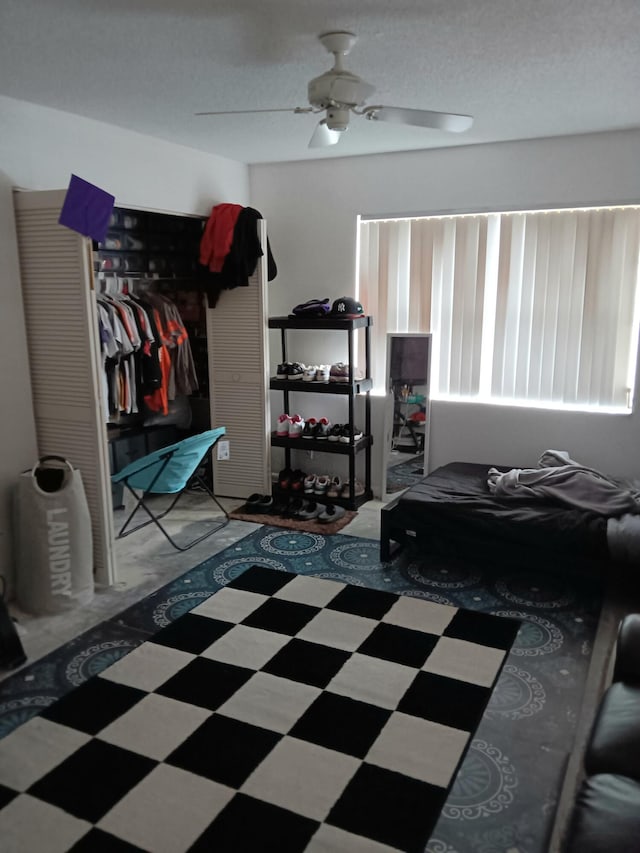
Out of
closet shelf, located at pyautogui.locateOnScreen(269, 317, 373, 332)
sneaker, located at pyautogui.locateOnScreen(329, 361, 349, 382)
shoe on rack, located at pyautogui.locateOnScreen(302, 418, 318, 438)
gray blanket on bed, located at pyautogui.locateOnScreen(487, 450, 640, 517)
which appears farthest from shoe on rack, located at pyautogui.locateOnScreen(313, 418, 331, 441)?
gray blanket on bed, located at pyautogui.locateOnScreen(487, 450, 640, 517)

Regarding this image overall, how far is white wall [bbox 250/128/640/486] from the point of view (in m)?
4.11

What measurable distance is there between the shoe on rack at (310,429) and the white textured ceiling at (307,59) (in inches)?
79.5

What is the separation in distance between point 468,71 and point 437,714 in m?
2.66

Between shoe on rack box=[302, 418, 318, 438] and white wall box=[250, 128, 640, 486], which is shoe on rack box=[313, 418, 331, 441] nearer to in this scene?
shoe on rack box=[302, 418, 318, 438]

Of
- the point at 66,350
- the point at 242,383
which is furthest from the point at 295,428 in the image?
the point at 66,350

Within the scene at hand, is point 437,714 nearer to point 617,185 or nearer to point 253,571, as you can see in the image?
point 253,571

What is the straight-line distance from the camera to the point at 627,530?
3219 mm

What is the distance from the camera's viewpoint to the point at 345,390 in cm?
455

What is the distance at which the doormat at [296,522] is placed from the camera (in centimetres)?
433

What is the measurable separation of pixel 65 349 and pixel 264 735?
2.14 metres

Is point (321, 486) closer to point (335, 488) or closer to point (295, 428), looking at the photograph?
point (335, 488)

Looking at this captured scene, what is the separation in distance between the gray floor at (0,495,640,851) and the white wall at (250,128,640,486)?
1.04 m

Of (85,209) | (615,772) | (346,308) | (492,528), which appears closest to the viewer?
(615,772)

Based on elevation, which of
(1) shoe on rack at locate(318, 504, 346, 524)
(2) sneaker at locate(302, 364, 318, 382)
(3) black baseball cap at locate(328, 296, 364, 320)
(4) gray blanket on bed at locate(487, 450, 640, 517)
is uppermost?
(3) black baseball cap at locate(328, 296, 364, 320)
